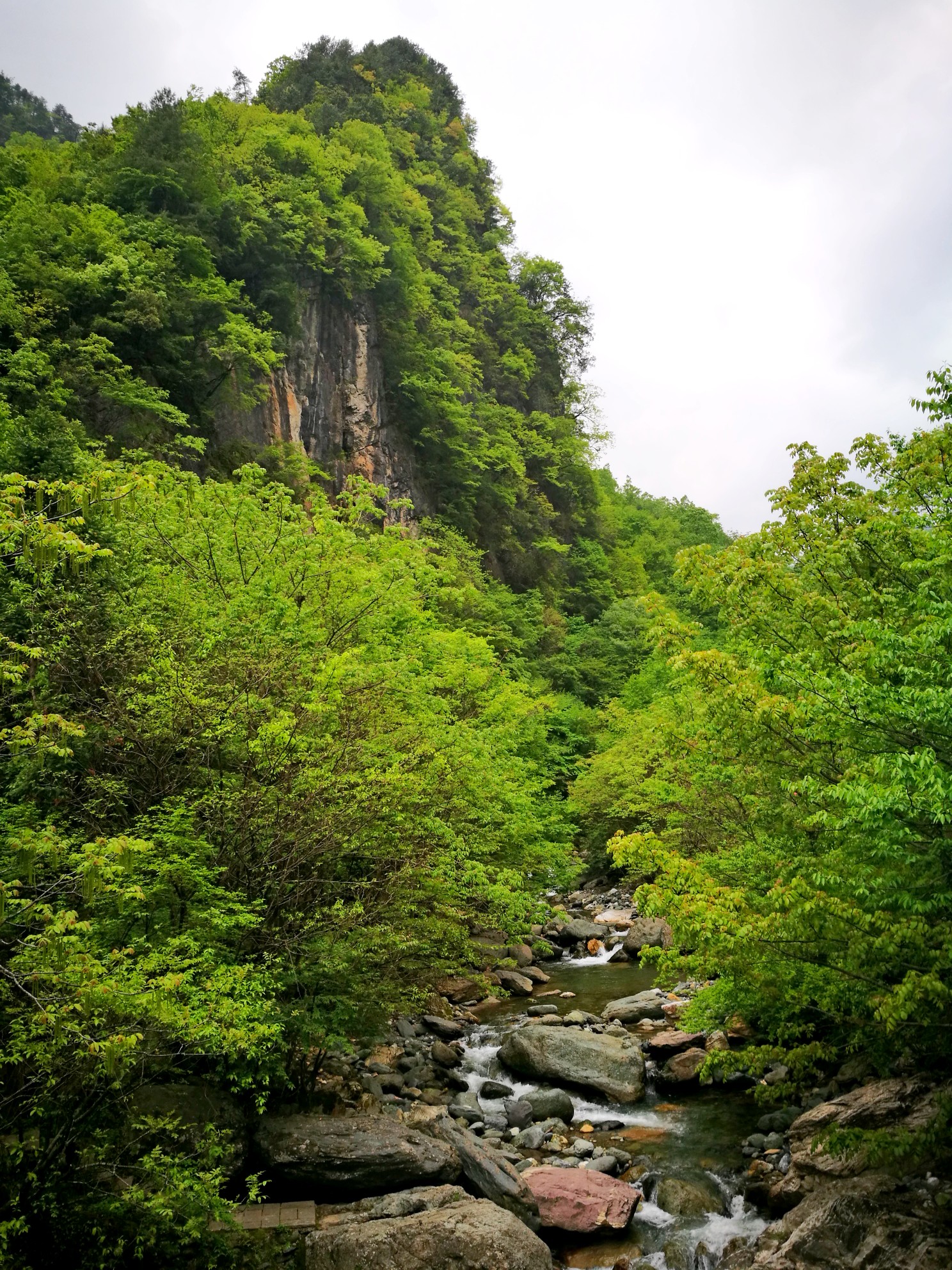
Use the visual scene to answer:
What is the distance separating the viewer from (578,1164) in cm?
1009

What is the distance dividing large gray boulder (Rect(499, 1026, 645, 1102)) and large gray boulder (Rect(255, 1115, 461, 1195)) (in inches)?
154

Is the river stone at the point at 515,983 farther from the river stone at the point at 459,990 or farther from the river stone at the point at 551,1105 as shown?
the river stone at the point at 551,1105

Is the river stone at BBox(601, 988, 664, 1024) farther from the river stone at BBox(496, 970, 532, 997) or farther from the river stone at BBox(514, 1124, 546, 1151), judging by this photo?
the river stone at BBox(514, 1124, 546, 1151)

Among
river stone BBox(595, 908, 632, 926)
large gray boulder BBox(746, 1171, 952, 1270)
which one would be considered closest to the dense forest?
large gray boulder BBox(746, 1171, 952, 1270)

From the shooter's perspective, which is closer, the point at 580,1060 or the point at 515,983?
the point at 580,1060

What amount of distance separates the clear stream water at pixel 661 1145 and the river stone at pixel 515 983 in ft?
1.58

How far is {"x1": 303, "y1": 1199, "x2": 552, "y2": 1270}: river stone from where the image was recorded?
23.4 feet

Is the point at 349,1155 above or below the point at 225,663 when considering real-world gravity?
below

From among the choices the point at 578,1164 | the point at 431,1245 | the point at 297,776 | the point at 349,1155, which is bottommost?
the point at 578,1164

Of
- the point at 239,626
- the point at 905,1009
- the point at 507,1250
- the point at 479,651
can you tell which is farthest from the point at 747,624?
the point at 479,651

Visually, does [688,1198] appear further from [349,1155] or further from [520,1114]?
[349,1155]

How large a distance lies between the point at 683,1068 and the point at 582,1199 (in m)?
4.21

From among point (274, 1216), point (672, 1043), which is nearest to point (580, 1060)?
point (672, 1043)

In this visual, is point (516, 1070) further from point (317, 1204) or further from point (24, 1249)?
point (24, 1249)
